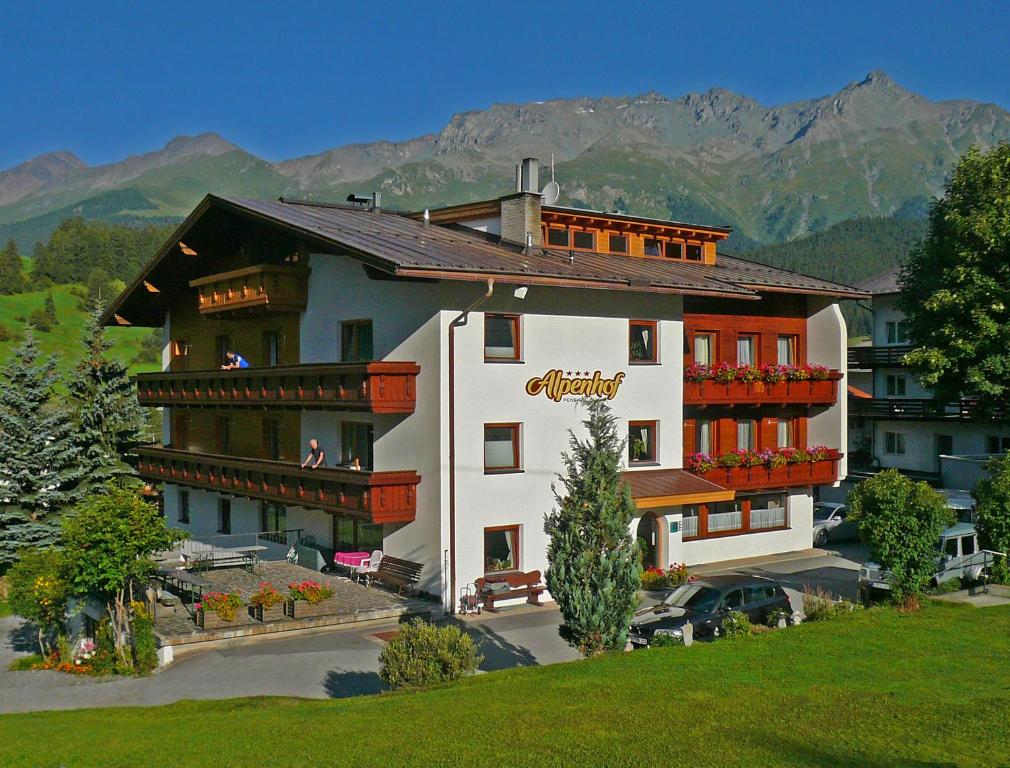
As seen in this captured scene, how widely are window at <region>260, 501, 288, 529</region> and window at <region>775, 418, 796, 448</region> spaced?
16.6 meters

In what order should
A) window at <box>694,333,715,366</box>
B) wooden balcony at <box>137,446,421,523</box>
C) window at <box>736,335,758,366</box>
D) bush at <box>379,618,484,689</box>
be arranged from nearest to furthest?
bush at <box>379,618,484,689</box> → wooden balcony at <box>137,446,421,523</box> → window at <box>694,333,715,366</box> → window at <box>736,335,758,366</box>

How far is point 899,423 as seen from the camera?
50938 mm

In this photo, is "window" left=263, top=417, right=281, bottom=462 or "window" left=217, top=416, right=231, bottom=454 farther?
"window" left=217, top=416, right=231, bottom=454

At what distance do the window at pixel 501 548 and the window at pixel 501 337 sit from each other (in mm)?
4402

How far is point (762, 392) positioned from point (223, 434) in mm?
18582

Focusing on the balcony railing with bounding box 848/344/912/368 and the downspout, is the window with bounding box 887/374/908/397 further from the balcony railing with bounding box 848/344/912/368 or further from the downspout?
the downspout

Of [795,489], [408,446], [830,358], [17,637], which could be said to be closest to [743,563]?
[795,489]

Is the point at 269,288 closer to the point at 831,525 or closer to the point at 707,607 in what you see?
the point at 707,607

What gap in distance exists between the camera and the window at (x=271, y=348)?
111 ft

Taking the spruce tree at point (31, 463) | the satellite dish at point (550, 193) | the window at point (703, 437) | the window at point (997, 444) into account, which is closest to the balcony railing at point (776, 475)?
the window at point (703, 437)

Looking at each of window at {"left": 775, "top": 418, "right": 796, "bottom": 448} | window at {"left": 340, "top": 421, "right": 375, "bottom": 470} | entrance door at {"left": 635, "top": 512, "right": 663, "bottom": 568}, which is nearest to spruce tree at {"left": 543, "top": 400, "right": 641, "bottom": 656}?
window at {"left": 340, "top": 421, "right": 375, "bottom": 470}

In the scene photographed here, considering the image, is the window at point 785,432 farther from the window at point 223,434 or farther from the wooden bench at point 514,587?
the window at point 223,434

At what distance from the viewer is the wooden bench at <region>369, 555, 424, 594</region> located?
27.3 metres

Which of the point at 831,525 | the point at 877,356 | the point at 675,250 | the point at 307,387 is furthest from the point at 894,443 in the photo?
the point at 307,387
